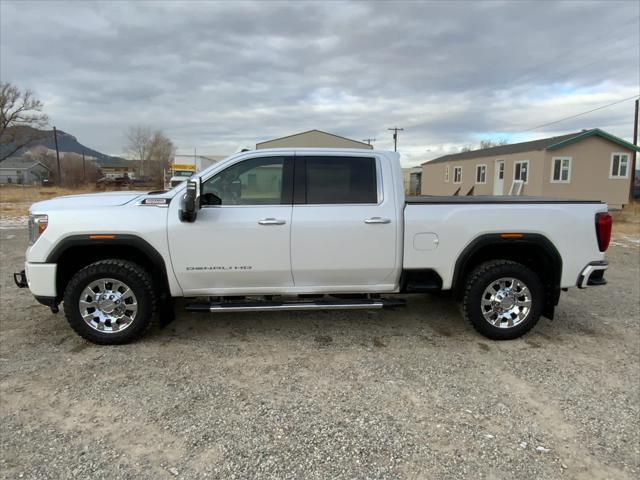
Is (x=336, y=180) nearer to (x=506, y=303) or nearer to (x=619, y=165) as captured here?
(x=506, y=303)

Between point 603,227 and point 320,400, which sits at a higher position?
point 603,227

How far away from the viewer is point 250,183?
4371 millimetres

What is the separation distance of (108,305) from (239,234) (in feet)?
4.60

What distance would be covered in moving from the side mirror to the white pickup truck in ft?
0.04

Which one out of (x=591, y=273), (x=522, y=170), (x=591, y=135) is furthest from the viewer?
(x=522, y=170)

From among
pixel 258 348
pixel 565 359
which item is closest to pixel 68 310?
pixel 258 348

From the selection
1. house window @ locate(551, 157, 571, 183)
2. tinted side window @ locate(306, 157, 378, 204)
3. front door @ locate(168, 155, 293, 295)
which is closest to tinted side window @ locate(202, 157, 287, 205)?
front door @ locate(168, 155, 293, 295)

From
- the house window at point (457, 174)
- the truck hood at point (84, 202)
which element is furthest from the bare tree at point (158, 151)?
the truck hood at point (84, 202)

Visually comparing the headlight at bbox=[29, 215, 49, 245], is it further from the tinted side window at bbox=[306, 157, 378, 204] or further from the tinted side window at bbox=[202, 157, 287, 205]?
the tinted side window at bbox=[306, 157, 378, 204]

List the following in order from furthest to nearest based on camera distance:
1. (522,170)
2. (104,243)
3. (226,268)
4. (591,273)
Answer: (522,170) < (591,273) < (226,268) < (104,243)

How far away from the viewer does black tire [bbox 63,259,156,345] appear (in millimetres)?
4148

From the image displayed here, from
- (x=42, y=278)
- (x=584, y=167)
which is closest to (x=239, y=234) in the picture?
(x=42, y=278)

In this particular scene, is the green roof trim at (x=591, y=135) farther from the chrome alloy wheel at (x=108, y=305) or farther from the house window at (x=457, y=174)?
the chrome alloy wheel at (x=108, y=305)

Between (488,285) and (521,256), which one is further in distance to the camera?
(521,256)
